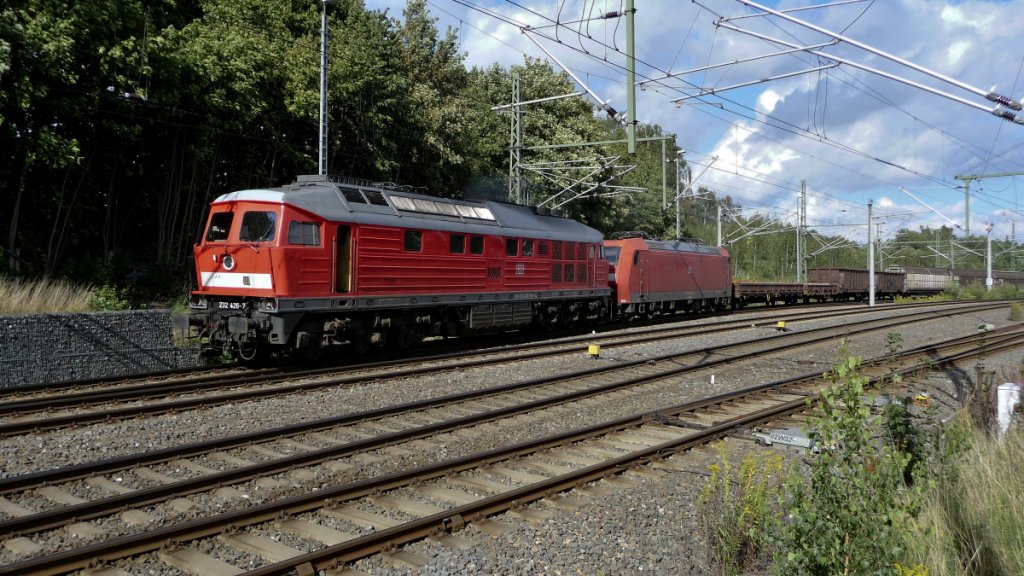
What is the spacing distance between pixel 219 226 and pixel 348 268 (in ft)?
8.93

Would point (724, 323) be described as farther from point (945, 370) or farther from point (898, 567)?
point (898, 567)

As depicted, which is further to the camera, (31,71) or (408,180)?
(408,180)

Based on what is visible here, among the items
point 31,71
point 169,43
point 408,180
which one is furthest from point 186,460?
point 408,180

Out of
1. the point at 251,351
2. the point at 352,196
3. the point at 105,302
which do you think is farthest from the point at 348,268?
the point at 105,302

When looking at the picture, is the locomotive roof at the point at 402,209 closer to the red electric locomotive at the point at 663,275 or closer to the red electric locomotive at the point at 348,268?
the red electric locomotive at the point at 348,268

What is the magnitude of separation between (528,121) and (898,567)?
37861 mm

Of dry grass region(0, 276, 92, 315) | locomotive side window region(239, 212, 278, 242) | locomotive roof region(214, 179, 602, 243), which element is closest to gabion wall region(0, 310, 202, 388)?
dry grass region(0, 276, 92, 315)

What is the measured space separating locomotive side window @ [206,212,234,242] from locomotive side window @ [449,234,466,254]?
499 centimetres

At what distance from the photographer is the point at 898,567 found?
3.89m

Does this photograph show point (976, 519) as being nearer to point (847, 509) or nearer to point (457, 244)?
point (847, 509)

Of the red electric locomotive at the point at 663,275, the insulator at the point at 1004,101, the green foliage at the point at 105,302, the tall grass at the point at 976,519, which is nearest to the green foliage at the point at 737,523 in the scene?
the tall grass at the point at 976,519

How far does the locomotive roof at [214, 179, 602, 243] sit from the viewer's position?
13367mm

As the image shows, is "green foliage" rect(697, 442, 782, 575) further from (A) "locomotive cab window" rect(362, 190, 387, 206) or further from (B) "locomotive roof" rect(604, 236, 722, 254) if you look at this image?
(B) "locomotive roof" rect(604, 236, 722, 254)

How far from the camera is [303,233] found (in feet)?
43.2
